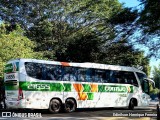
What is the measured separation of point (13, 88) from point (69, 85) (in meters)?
3.58

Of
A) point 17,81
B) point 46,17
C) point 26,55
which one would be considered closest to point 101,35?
point 46,17

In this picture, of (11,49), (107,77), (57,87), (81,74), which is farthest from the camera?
(11,49)

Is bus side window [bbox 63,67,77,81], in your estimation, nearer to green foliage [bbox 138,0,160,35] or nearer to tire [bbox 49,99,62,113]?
tire [bbox 49,99,62,113]

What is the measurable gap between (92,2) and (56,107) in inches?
864

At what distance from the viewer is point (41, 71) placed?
2075 centimetres

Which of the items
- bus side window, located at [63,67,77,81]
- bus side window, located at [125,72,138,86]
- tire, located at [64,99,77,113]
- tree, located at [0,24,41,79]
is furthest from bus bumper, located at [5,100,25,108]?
bus side window, located at [125,72,138,86]

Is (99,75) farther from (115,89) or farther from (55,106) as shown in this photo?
(55,106)

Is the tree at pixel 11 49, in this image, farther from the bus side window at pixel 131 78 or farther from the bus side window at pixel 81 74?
the bus side window at pixel 131 78

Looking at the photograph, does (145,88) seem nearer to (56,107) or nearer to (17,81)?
(56,107)

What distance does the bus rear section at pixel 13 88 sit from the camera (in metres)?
Result: 19.8

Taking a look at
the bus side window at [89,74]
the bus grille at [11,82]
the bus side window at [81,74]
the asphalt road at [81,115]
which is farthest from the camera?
the bus side window at [89,74]

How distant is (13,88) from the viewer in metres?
20.1

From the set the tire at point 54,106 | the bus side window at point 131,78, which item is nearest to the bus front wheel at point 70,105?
the tire at point 54,106

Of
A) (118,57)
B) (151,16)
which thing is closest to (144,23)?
(151,16)
